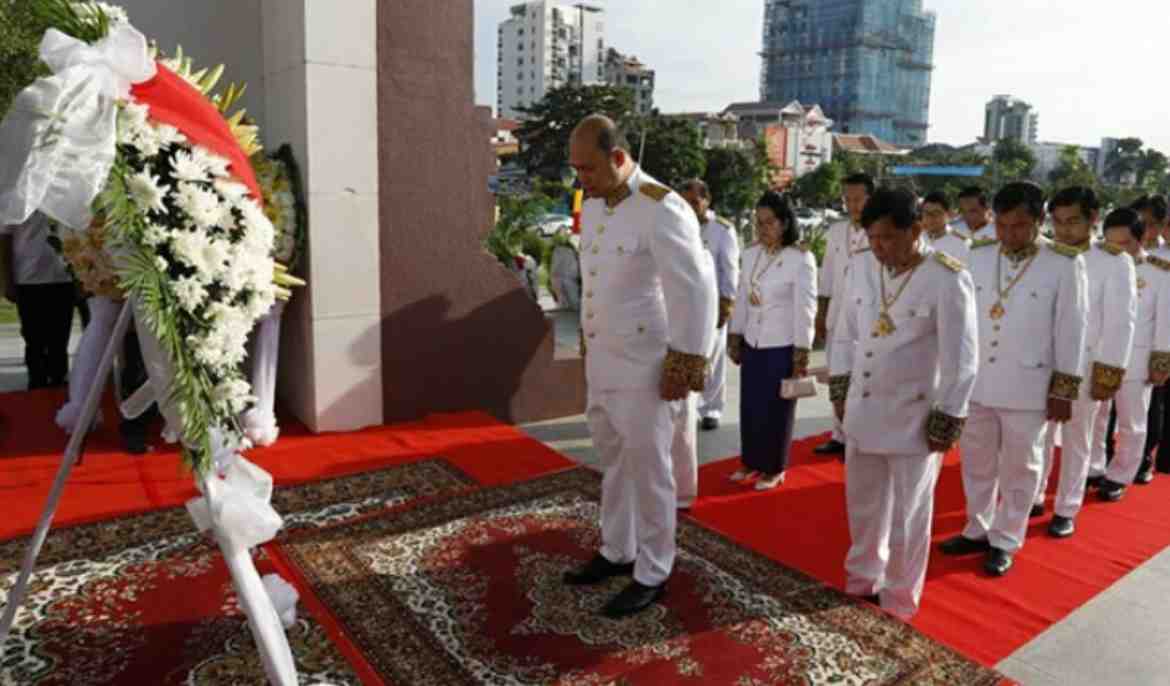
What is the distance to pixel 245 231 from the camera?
212 centimetres

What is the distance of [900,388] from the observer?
3.05m

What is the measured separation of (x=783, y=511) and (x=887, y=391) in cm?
144

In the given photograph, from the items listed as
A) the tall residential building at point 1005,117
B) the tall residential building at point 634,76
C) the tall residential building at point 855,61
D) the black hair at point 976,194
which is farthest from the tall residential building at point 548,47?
the black hair at point 976,194

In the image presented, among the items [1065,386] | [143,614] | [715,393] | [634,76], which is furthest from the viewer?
[634,76]

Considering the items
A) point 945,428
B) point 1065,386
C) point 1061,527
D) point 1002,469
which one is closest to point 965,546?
point 1002,469

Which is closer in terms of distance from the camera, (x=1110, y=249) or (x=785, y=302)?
(x=1110, y=249)

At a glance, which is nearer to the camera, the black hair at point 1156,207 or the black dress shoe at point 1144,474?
the black dress shoe at point 1144,474

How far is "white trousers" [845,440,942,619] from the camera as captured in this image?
121 inches

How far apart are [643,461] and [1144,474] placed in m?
3.83

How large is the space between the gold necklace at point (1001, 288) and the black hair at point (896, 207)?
1090 millimetres

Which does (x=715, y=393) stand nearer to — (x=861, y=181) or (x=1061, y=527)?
(x=861, y=181)

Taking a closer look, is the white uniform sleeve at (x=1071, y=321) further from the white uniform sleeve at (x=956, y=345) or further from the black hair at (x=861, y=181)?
the black hair at (x=861, y=181)

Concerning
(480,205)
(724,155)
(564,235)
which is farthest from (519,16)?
(480,205)

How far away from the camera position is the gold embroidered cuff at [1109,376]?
4.23 meters
